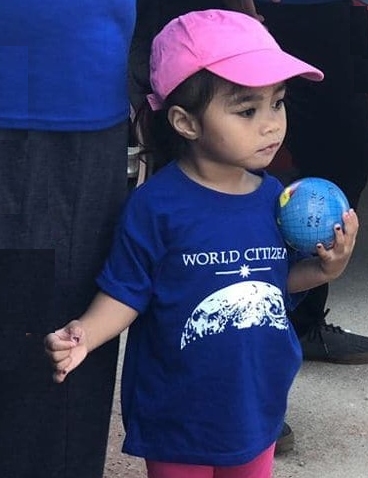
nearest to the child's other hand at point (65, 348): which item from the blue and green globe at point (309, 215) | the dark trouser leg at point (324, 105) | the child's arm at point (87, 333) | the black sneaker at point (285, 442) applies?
the child's arm at point (87, 333)

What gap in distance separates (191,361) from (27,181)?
45cm

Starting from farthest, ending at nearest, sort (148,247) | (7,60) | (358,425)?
(358,425)
(148,247)
(7,60)

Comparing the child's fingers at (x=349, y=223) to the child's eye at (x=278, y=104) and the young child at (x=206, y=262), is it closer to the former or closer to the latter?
the young child at (x=206, y=262)

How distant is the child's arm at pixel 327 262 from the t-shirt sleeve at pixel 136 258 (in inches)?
12.6

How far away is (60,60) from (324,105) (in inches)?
59.2

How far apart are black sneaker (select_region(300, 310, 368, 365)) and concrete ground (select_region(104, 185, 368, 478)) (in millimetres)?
24

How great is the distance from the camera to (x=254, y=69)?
1.96m

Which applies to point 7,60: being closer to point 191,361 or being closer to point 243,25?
point 243,25

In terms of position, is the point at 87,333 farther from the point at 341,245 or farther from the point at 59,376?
the point at 341,245

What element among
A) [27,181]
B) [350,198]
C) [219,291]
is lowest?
[350,198]

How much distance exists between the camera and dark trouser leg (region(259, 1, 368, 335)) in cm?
304

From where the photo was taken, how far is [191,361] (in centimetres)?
203

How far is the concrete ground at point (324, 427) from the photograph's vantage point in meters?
2.95

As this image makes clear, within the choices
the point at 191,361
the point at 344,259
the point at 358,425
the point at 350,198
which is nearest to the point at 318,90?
the point at 350,198
